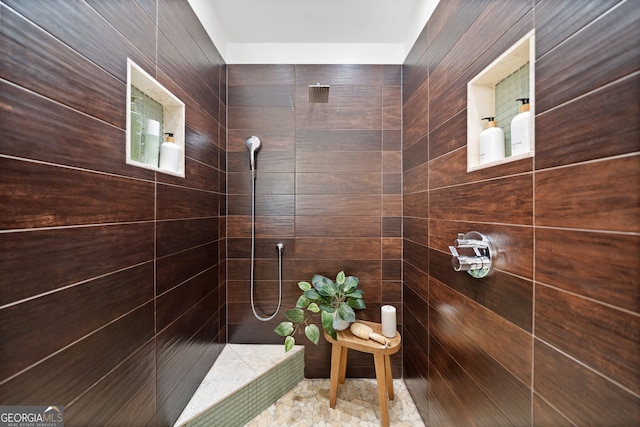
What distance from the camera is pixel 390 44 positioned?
175 cm

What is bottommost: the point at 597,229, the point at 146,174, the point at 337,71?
the point at 597,229

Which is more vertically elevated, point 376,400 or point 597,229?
point 597,229

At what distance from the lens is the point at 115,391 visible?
2.73ft

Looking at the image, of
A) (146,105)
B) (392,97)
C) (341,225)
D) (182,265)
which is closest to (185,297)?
(182,265)

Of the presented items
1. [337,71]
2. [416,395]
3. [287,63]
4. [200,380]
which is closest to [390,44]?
[337,71]

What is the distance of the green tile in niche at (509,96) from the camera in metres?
0.84

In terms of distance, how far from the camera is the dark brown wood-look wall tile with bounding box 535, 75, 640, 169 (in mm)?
479

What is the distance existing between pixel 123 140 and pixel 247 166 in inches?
36.7

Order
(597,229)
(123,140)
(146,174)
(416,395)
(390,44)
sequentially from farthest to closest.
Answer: (390,44) → (416,395) → (146,174) → (123,140) → (597,229)

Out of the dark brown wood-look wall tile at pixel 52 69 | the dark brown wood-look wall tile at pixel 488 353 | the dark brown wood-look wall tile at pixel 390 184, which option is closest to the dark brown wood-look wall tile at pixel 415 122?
the dark brown wood-look wall tile at pixel 390 184

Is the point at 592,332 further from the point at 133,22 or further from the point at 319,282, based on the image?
the point at 133,22

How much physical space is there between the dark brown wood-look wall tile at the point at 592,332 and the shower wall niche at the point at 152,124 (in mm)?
1387

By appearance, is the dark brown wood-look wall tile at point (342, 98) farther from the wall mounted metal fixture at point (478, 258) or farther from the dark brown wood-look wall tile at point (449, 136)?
the wall mounted metal fixture at point (478, 258)

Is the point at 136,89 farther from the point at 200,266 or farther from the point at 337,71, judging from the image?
the point at 337,71
